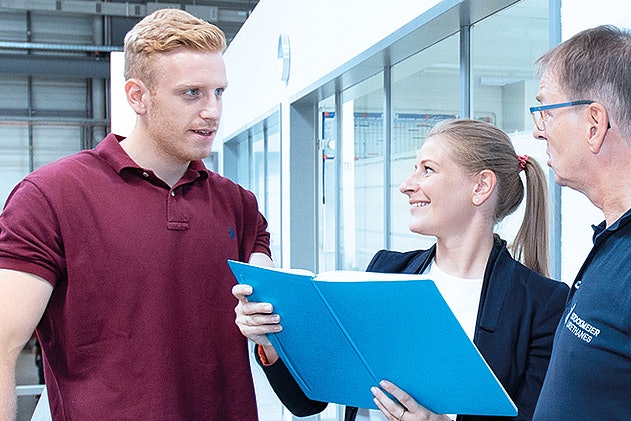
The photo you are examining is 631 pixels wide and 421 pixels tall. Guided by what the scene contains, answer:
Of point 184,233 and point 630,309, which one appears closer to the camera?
point 630,309

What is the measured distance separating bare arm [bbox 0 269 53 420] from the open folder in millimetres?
447

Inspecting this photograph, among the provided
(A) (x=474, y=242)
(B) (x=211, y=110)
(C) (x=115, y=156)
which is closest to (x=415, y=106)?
(A) (x=474, y=242)

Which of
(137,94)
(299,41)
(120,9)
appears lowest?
(137,94)

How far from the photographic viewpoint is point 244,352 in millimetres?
1782

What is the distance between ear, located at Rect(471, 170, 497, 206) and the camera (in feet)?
6.26

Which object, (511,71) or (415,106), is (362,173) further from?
(511,71)

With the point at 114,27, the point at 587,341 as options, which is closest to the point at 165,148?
the point at 587,341

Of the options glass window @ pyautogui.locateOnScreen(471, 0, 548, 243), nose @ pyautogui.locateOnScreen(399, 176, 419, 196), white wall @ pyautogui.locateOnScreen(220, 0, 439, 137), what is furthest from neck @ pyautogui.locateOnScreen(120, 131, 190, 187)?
white wall @ pyautogui.locateOnScreen(220, 0, 439, 137)

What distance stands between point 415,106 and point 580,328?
243cm

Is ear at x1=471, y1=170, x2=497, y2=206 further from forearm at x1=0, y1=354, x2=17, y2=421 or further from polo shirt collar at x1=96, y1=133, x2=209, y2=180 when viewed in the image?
forearm at x1=0, y1=354, x2=17, y2=421

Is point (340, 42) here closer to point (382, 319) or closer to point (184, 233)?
point (184, 233)

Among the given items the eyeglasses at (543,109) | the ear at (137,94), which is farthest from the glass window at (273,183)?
the eyeglasses at (543,109)

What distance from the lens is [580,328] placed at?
4.05 ft

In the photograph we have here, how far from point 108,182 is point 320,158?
145 inches
